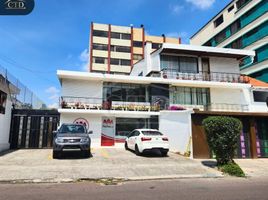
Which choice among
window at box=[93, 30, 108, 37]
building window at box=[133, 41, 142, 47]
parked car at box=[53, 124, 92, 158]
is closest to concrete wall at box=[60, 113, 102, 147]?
parked car at box=[53, 124, 92, 158]

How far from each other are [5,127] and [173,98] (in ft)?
48.9

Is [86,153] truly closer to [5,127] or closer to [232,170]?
[5,127]

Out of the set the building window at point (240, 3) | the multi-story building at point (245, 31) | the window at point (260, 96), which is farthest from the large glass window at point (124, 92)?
the building window at point (240, 3)

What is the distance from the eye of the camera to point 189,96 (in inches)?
961

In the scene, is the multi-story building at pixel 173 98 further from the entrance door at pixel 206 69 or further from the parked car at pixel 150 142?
the parked car at pixel 150 142

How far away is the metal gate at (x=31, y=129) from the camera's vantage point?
59.8ft

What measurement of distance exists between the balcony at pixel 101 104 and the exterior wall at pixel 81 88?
1.31 feet

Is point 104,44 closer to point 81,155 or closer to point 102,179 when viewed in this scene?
point 81,155

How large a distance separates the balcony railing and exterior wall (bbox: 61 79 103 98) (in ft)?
23.4

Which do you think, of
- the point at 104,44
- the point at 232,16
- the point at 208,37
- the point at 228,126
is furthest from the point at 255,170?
the point at 104,44

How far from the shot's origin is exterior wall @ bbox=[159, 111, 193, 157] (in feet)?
50.7

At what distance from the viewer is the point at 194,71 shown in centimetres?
2584

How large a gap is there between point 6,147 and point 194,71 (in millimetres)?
19315

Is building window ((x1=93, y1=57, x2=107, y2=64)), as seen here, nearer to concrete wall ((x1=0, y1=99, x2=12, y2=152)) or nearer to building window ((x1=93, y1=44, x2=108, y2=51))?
building window ((x1=93, y1=44, x2=108, y2=51))
